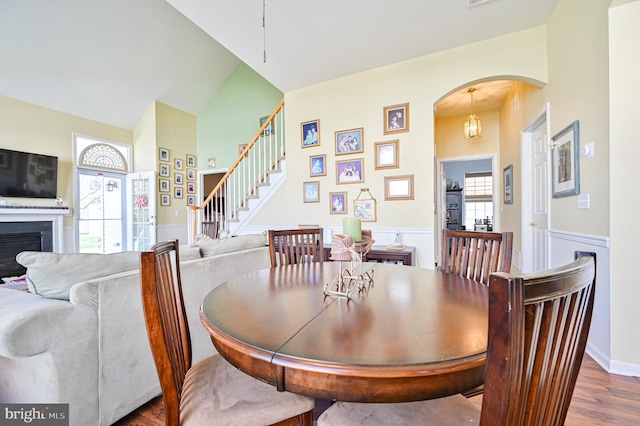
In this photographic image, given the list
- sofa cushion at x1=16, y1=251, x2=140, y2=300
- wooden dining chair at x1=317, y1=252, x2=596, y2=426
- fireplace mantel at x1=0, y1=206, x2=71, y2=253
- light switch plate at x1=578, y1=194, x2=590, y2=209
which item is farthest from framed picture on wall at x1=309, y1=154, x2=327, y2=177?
fireplace mantel at x1=0, y1=206, x2=71, y2=253

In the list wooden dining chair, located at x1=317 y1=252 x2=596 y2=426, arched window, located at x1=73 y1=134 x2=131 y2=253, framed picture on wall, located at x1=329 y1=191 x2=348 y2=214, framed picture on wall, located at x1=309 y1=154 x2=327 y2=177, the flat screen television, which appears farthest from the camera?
arched window, located at x1=73 y1=134 x2=131 y2=253

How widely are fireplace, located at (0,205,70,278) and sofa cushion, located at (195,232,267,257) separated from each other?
386 centimetres

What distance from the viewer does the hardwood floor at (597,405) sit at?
1.42m

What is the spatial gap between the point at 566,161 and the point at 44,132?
7199mm

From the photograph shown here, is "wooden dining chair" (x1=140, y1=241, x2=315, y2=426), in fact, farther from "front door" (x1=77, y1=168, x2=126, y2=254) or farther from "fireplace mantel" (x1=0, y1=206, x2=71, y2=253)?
"front door" (x1=77, y1=168, x2=126, y2=254)

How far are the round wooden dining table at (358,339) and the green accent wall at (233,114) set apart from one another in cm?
581

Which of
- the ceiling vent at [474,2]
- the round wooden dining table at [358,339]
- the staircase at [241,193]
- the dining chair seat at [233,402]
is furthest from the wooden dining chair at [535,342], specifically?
the staircase at [241,193]

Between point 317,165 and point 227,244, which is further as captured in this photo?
point 317,165

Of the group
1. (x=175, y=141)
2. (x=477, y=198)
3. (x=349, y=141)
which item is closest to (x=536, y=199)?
(x=349, y=141)

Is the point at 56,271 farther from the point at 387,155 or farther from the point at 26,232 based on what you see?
the point at 26,232

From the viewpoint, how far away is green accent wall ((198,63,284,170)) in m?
6.21

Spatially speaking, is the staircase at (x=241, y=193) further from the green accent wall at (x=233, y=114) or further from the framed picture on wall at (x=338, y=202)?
the green accent wall at (x=233, y=114)

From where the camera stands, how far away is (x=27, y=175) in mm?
4289

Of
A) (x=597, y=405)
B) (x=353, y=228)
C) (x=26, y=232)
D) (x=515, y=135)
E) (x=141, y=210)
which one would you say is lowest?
(x=597, y=405)
